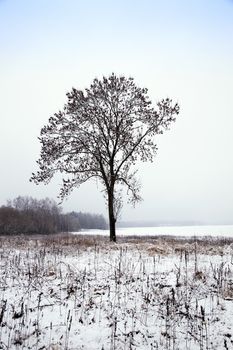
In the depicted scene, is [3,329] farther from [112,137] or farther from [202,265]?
[112,137]

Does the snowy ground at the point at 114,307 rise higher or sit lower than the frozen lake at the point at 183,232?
higher

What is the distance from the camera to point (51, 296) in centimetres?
798

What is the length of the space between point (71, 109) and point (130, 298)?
51.4 ft

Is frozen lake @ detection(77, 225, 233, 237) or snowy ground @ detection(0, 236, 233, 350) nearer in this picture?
snowy ground @ detection(0, 236, 233, 350)

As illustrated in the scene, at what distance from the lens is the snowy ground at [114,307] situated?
6176mm

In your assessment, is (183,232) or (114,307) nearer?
(114,307)

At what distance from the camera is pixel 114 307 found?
284 inches

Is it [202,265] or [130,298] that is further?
[202,265]

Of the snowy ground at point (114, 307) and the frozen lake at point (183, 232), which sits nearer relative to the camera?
the snowy ground at point (114, 307)

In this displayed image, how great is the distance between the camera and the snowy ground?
20.3 ft

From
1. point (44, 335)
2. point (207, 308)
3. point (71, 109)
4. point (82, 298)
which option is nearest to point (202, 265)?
point (207, 308)

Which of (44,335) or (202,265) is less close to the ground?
(202,265)

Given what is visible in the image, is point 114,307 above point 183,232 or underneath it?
above

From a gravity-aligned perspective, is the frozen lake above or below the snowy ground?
below
